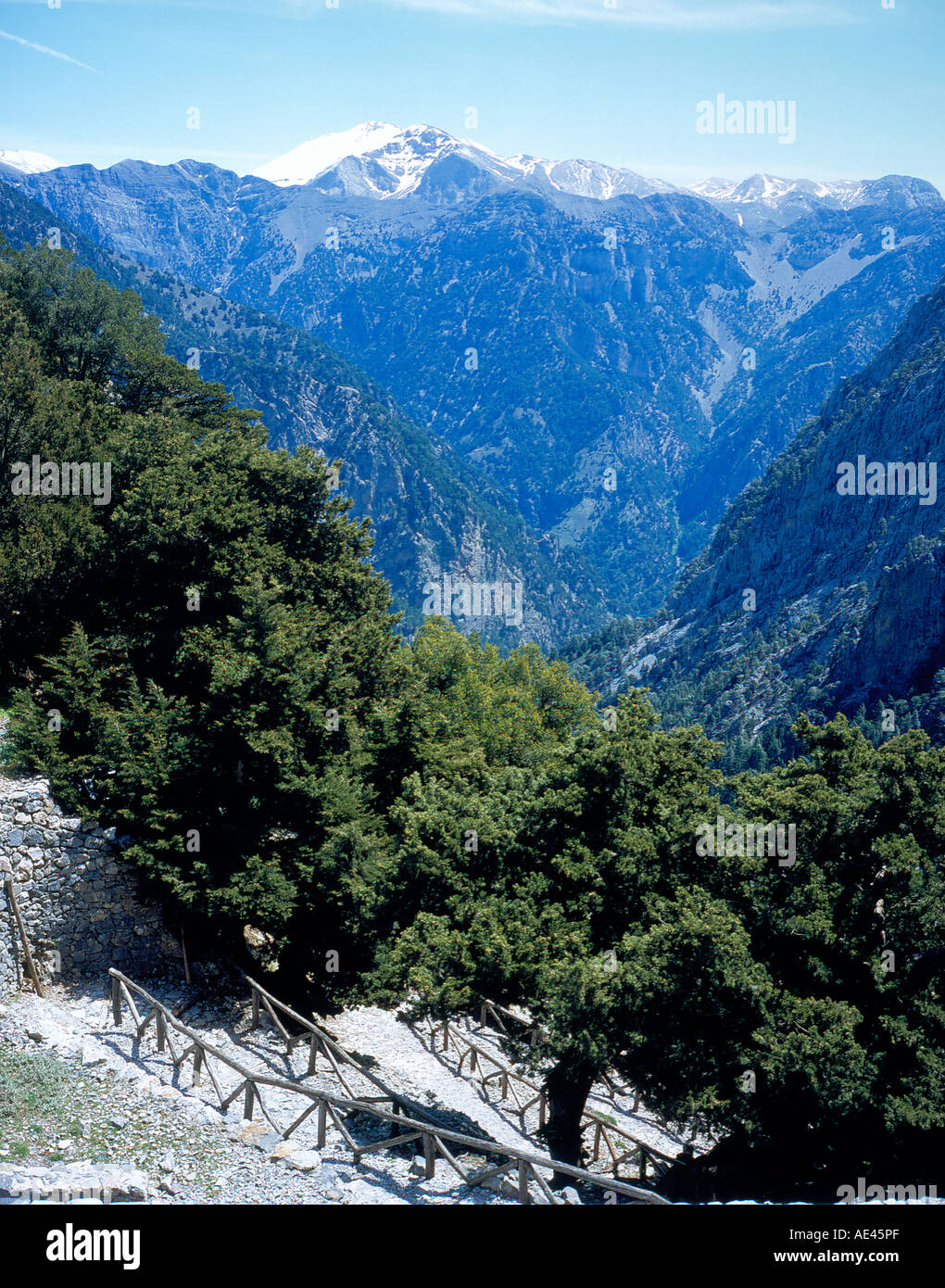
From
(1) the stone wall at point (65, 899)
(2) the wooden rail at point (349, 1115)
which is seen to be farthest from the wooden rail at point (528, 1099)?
(1) the stone wall at point (65, 899)

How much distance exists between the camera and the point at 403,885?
27422 millimetres

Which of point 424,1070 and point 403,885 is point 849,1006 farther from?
point 424,1070

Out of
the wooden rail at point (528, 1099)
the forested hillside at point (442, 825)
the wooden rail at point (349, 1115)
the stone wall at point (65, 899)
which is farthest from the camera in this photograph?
the wooden rail at point (528, 1099)

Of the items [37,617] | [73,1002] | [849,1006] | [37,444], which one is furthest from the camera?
[37,444]

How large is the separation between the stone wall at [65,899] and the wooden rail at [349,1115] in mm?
1182

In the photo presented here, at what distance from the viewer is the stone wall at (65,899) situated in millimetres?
26766

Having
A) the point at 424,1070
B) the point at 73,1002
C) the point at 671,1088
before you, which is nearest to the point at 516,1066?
the point at 424,1070

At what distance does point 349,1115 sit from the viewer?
24.7 m

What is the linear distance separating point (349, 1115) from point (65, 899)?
10038 mm

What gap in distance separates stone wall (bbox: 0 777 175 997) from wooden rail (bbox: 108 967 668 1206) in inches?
46.5

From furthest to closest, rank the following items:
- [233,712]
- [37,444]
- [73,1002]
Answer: [37,444] < [233,712] < [73,1002]

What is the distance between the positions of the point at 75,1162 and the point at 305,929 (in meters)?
11.3

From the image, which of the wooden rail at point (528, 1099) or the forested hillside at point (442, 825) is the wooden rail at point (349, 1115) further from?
the forested hillside at point (442, 825)
